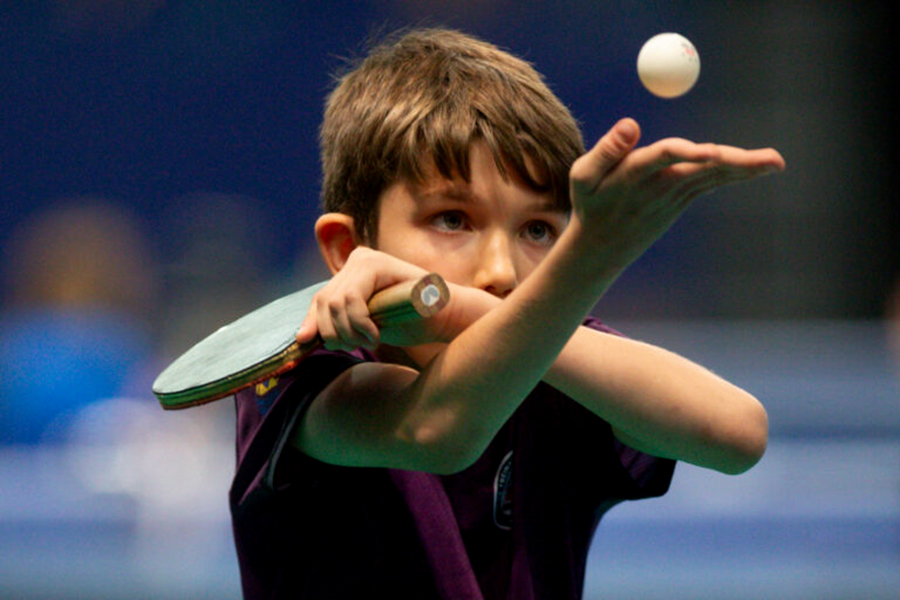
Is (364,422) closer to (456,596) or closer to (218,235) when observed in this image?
(456,596)

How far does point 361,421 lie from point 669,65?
1.98 feet

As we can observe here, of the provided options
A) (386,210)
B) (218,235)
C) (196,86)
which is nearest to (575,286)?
(386,210)

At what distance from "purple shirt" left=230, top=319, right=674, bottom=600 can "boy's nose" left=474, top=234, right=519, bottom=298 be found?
0.71 feet

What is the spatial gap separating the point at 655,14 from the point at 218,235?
2657 mm

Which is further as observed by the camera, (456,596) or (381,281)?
(456,596)

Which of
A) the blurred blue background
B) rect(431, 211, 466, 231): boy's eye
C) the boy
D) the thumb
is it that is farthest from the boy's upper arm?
the blurred blue background

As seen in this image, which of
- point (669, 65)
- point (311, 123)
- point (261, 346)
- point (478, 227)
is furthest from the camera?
point (311, 123)

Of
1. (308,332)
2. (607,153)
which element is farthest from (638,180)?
(308,332)

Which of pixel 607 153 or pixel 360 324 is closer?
pixel 607 153

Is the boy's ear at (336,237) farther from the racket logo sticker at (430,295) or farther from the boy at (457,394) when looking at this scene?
the racket logo sticker at (430,295)

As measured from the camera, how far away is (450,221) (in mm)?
1753

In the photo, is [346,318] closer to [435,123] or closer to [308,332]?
[308,332]

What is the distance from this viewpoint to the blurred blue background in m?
5.04

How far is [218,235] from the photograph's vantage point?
6.01m
